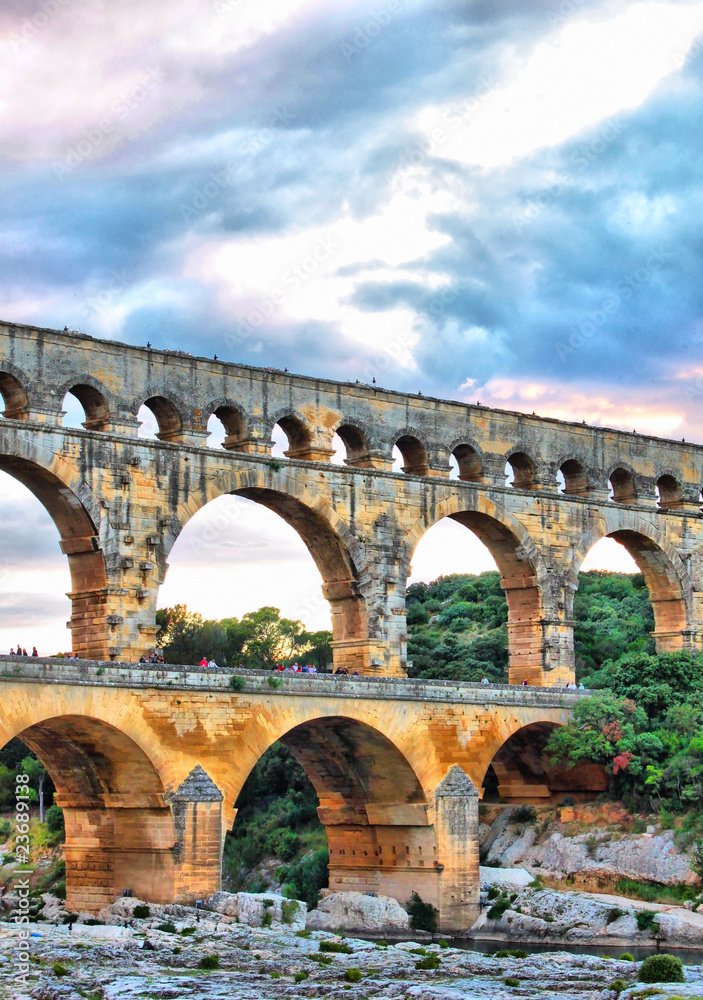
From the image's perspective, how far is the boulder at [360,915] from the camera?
47.1 m

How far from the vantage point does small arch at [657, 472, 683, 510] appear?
60.2m

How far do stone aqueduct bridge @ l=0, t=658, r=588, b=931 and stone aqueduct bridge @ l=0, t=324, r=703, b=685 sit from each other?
2583mm

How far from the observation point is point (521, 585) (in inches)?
2153

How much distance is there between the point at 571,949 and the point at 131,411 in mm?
18349

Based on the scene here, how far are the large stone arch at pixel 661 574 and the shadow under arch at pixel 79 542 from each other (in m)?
20.0

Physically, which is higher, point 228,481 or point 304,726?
point 228,481

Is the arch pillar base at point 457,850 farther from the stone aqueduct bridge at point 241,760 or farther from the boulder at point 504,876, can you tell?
the boulder at point 504,876

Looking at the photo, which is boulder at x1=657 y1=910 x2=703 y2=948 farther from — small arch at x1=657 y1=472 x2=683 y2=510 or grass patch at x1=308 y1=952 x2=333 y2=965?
small arch at x1=657 y1=472 x2=683 y2=510

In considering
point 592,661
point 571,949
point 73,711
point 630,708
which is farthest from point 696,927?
point 592,661

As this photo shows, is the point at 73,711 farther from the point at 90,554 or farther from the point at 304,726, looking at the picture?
the point at 304,726

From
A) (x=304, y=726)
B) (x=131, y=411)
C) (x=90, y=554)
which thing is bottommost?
(x=304, y=726)

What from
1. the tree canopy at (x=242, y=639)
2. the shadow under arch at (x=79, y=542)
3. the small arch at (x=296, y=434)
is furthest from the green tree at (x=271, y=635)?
the shadow under arch at (x=79, y=542)

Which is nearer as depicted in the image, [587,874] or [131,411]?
[131,411]

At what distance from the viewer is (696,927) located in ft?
148
